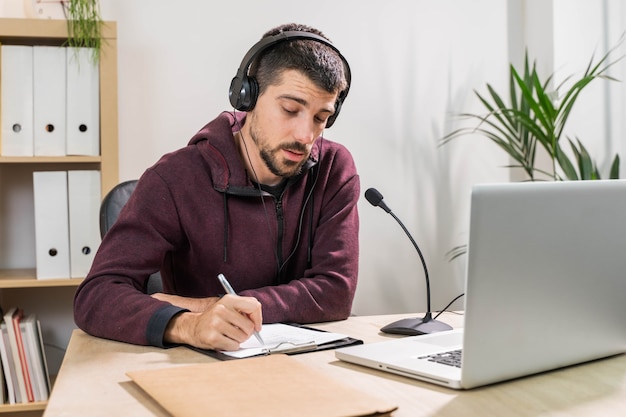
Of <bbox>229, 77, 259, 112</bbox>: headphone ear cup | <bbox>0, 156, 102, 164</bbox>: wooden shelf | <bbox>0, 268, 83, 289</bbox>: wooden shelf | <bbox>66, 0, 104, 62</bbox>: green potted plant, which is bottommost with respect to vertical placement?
<bbox>0, 268, 83, 289</bbox>: wooden shelf

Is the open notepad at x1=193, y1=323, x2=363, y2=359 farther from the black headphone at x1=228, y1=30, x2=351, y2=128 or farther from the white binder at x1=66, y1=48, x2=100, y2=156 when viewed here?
the white binder at x1=66, y1=48, x2=100, y2=156

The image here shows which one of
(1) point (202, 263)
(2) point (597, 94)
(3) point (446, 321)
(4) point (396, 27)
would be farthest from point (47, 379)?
(2) point (597, 94)

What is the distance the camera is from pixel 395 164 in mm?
2943

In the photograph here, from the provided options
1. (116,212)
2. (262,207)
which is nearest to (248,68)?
(262,207)

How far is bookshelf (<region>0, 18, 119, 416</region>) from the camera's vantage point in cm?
243

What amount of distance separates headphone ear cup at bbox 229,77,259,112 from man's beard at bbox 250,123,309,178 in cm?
7

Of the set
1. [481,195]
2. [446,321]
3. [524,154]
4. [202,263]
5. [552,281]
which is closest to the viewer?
[481,195]

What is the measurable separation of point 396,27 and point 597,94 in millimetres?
831

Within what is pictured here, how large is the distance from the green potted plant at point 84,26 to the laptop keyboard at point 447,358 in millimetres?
1746

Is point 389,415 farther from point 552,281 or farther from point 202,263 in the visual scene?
point 202,263

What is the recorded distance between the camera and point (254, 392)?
2.90ft

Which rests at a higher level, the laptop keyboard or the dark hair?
the dark hair

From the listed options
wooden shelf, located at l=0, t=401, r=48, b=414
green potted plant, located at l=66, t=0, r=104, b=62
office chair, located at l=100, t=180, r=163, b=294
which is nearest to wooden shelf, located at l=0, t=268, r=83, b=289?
wooden shelf, located at l=0, t=401, r=48, b=414

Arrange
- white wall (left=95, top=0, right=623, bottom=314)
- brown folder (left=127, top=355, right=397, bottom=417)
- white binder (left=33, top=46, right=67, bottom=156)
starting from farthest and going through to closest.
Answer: white wall (left=95, top=0, right=623, bottom=314), white binder (left=33, top=46, right=67, bottom=156), brown folder (left=127, top=355, right=397, bottom=417)
